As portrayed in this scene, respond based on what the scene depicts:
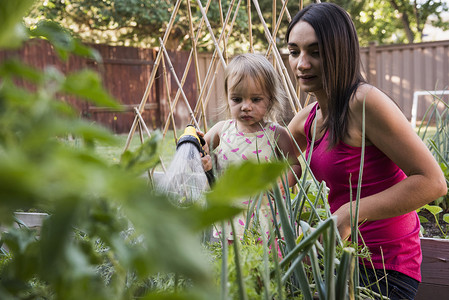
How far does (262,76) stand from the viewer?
173 centimetres

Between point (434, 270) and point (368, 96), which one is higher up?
point (368, 96)

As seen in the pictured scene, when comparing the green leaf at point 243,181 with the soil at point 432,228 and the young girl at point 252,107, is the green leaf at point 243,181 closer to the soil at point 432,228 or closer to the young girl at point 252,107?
the young girl at point 252,107

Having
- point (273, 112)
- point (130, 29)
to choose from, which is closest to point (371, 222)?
point (273, 112)

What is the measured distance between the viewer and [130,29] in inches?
477

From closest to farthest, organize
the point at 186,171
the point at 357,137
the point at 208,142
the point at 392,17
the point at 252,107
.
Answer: the point at 186,171 → the point at 357,137 → the point at 252,107 → the point at 208,142 → the point at 392,17

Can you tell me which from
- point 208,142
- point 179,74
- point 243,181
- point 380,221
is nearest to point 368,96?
point 380,221

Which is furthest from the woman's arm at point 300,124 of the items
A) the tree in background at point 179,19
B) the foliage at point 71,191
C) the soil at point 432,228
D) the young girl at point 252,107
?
the tree in background at point 179,19

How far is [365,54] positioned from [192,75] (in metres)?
3.58

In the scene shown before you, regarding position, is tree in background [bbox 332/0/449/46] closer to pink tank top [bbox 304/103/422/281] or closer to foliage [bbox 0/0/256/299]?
pink tank top [bbox 304/103/422/281]

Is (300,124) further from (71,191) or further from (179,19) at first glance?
(179,19)

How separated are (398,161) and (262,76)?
0.77 meters

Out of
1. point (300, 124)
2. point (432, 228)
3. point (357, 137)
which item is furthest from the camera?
point (432, 228)

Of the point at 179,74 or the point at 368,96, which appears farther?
the point at 179,74

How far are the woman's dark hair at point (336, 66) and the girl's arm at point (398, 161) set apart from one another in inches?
2.0
